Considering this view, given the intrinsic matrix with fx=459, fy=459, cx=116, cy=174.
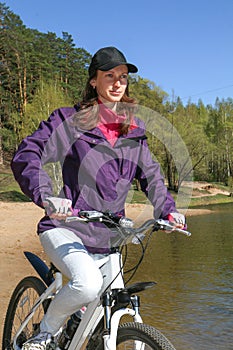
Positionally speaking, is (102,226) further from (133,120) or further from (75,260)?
(133,120)

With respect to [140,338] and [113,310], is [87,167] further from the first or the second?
[140,338]

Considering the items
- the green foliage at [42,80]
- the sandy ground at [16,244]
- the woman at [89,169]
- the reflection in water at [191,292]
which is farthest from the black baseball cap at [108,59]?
the green foliage at [42,80]

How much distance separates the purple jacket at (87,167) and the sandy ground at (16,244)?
21 cm

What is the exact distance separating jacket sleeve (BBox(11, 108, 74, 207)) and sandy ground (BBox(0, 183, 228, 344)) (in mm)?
620

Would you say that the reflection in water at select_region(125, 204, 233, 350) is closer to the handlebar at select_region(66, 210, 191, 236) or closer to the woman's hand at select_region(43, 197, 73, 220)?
the handlebar at select_region(66, 210, 191, 236)

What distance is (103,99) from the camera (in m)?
3.09

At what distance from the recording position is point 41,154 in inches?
113

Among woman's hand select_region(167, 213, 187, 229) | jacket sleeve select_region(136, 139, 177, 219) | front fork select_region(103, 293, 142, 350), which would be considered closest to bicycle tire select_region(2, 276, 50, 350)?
front fork select_region(103, 293, 142, 350)

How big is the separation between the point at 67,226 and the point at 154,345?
3.00ft

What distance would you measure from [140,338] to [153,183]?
102 cm

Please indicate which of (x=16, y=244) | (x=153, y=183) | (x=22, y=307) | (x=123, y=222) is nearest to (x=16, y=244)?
(x=16, y=244)

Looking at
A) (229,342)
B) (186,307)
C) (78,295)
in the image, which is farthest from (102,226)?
(186,307)

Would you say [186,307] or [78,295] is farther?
[186,307]

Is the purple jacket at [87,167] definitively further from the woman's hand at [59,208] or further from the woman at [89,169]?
the woman's hand at [59,208]
